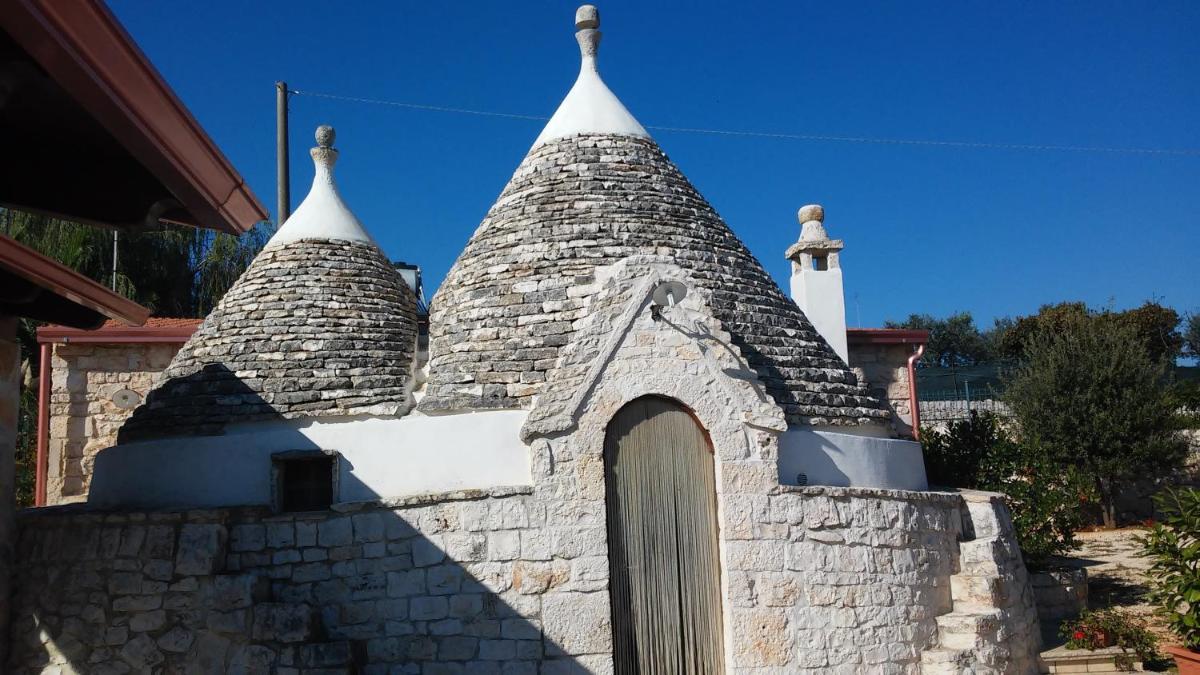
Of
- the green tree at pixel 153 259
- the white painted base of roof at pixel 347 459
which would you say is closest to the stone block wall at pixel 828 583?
the white painted base of roof at pixel 347 459

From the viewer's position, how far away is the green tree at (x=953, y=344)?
137 ft

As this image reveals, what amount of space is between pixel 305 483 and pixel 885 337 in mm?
9047

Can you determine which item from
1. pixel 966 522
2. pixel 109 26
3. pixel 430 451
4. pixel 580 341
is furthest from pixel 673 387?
pixel 109 26

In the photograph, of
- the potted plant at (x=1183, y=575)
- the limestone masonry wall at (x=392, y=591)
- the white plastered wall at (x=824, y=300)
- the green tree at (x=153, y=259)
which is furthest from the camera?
the green tree at (x=153, y=259)

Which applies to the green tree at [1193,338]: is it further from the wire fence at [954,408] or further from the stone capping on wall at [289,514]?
the stone capping on wall at [289,514]

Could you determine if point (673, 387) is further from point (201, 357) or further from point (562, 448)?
point (201, 357)

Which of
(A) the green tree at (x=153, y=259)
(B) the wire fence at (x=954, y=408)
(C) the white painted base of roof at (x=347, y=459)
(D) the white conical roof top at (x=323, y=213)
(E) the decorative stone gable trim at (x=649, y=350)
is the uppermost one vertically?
(A) the green tree at (x=153, y=259)

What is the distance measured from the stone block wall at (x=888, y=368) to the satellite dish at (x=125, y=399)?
10.2 metres

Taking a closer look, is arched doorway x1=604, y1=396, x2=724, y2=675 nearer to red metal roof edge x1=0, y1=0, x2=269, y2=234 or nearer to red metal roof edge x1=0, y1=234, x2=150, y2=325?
red metal roof edge x1=0, y1=234, x2=150, y2=325

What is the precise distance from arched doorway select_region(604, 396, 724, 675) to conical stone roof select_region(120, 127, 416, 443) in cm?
214

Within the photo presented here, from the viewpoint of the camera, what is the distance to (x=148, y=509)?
786 centimetres

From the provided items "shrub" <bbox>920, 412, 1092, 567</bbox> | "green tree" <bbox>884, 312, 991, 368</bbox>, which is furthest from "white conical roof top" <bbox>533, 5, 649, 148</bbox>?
"green tree" <bbox>884, 312, 991, 368</bbox>

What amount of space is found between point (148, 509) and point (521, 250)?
13.1ft

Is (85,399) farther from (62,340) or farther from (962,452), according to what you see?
(962,452)
